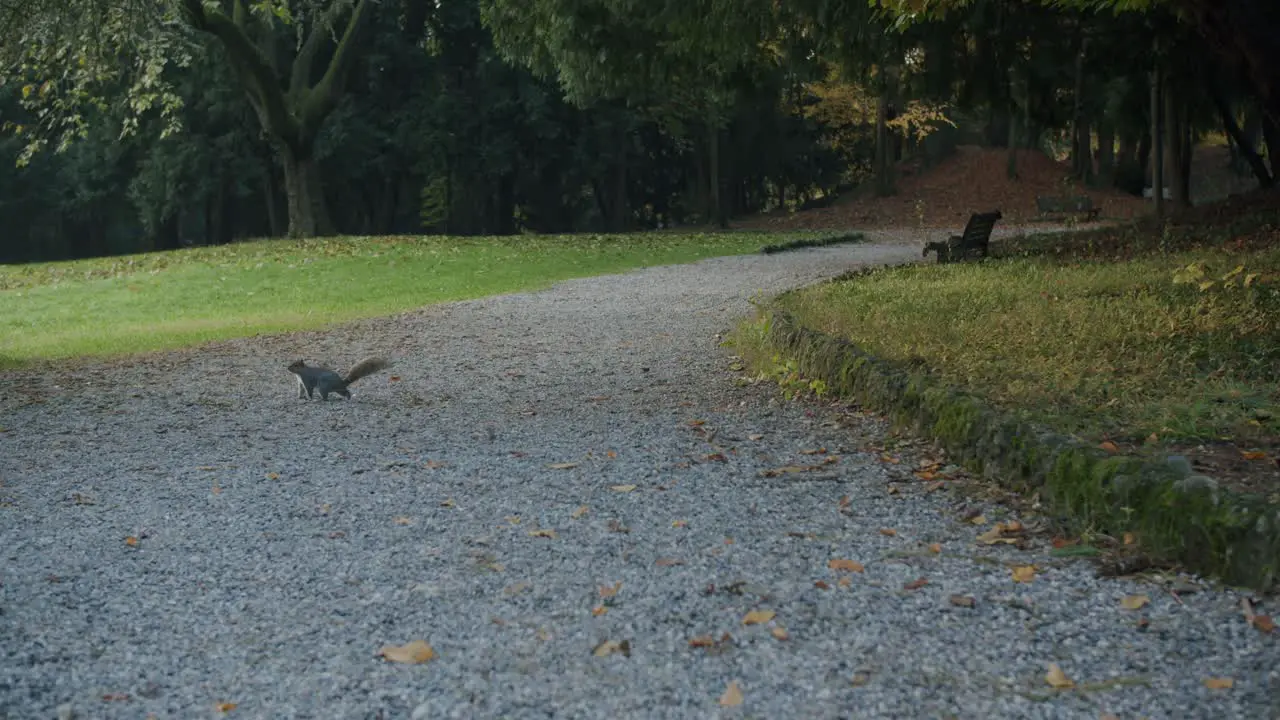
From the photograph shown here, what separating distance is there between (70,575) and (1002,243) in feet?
52.8

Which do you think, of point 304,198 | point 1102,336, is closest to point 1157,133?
point 1102,336

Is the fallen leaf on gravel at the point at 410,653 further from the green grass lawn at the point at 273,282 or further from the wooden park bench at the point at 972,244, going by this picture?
the wooden park bench at the point at 972,244

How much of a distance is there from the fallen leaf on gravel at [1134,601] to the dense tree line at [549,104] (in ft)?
18.4

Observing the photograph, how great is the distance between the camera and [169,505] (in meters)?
5.87

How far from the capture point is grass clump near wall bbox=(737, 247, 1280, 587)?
436 cm

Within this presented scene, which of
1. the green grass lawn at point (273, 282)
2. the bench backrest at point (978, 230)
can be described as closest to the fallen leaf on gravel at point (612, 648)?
the green grass lawn at point (273, 282)

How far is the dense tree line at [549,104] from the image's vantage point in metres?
14.6

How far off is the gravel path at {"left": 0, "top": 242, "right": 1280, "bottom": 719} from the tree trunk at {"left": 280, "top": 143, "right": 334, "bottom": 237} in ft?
71.2

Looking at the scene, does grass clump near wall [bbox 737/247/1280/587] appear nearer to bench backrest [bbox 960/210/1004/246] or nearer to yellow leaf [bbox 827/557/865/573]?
yellow leaf [bbox 827/557/865/573]

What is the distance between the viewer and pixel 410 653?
12.3ft

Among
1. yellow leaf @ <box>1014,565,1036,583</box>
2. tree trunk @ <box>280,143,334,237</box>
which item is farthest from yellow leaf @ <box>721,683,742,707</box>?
tree trunk @ <box>280,143,334,237</box>

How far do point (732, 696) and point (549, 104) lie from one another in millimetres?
33719

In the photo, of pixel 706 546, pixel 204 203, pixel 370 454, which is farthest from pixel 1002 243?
pixel 204 203

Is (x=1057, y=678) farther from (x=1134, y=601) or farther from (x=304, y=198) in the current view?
(x=304, y=198)
